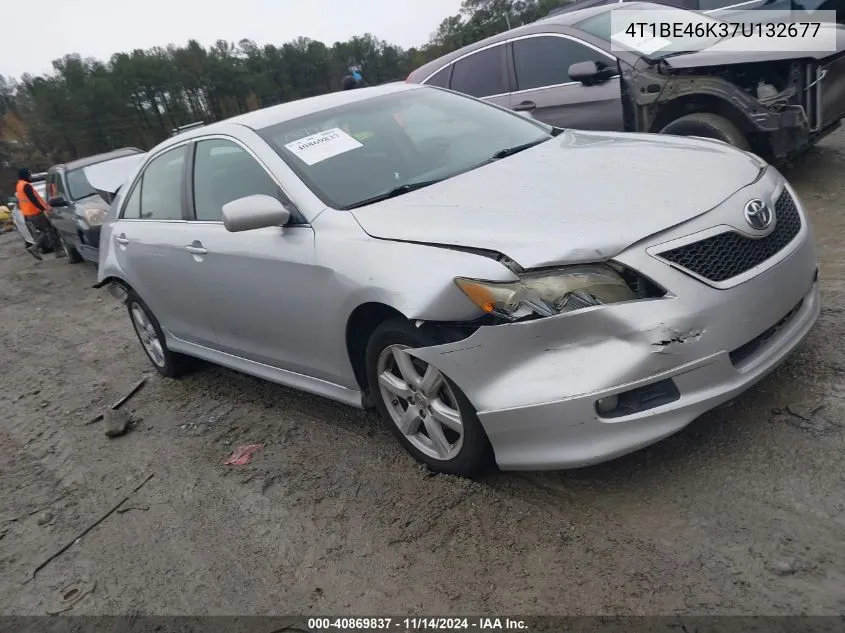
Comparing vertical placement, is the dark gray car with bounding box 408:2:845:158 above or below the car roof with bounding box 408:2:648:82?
below

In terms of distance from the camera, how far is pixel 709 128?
551 cm

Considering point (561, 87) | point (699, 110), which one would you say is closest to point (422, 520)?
point (699, 110)

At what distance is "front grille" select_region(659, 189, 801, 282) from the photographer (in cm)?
251

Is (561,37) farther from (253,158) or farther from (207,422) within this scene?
(207,422)

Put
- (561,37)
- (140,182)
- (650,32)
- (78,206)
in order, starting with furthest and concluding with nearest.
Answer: (78,206) → (561,37) → (650,32) → (140,182)

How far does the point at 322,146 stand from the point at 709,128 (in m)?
3.39

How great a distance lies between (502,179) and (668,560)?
171 cm

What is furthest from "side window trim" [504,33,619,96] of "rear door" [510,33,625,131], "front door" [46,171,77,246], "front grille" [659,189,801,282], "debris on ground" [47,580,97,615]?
"front door" [46,171,77,246]

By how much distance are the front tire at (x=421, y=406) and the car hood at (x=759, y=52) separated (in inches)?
158

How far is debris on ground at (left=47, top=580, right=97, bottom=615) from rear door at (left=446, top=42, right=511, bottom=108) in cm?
539

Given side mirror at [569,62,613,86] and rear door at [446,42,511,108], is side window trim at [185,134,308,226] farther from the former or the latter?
rear door at [446,42,511,108]

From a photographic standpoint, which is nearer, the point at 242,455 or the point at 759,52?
the point at 242,455

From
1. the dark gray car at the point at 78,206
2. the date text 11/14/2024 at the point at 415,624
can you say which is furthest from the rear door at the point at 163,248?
the dark gray car at the point at 78,206

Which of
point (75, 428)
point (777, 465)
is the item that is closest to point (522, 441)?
point (777, 465)
